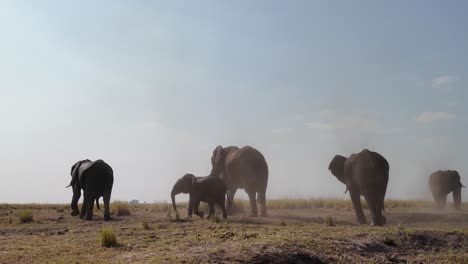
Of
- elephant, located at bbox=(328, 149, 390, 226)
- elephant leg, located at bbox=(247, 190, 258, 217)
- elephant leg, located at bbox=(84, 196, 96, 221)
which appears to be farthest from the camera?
elephant leg, located at bbox=(247, 190, 258, 217)

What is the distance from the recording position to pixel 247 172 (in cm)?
2733

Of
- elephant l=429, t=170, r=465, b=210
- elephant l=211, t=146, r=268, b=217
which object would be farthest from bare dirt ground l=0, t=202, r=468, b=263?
elephant l=429, t=170, r=465, b=210

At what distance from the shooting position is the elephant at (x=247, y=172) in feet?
89.2

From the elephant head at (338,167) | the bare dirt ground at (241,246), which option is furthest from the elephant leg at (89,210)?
the elephant head at (338,167)

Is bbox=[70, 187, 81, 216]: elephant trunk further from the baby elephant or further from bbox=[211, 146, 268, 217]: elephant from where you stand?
bbox=[211, 146, 268, 217]: elephant

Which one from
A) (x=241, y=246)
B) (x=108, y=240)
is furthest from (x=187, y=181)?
(x=241, y=246)

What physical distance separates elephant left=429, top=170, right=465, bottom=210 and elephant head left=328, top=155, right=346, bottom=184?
43.8 ft

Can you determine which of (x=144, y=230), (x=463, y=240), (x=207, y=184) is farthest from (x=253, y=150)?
(x=463, y=240)

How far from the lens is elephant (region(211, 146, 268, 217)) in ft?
89.2

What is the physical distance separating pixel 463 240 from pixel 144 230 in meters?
9.55

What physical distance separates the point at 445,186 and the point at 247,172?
1602cm

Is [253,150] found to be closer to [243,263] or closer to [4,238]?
[4,238]

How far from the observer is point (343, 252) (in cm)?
1219

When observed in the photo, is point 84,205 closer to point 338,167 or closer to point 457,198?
point 338,167
